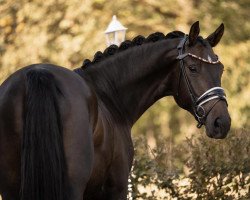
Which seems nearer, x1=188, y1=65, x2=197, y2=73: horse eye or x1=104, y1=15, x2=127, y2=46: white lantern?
x1=188, y1=65, x2=197, y2=73: horse eye

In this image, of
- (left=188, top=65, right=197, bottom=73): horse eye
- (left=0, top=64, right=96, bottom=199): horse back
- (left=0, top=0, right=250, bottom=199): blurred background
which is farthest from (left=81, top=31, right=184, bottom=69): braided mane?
(left=0, top=0, right=250, bottom=199): blurred background

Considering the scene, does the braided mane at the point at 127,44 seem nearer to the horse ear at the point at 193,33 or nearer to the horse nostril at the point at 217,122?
the horse ear at the point at 193,33

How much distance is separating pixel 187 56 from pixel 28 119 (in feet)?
5.37

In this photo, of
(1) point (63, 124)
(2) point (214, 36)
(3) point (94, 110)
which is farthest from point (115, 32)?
(1) point (63, 124)

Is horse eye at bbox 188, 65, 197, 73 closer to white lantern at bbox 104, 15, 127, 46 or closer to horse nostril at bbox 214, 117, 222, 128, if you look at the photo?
horse nostril at bbox 214, 117, 222, 128

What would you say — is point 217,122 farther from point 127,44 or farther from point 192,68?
point 127,44

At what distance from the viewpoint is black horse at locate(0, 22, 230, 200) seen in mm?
4695

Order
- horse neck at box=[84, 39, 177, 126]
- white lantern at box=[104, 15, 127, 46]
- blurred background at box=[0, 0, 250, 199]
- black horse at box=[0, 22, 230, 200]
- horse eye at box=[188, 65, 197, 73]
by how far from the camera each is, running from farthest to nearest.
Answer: blurred background at box=[0, 0, 250, 199] < white lantern at box=[104, 15, 127, 46] < horse neck at box=[84, 39, 177, 126] < horse eye at box=[188, 65, 197, 73] < black horse at box=[0, 22, 230, 200]

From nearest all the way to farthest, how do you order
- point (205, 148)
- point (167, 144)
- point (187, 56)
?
point (187, 56)
point (205, 148)
point (167, 144)

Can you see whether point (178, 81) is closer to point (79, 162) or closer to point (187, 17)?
point (79, 162)

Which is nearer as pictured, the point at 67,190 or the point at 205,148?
the point at 67,190

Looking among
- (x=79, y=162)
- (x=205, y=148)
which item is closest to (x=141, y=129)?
(x=205, y=148)

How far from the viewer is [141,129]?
14.7 metres

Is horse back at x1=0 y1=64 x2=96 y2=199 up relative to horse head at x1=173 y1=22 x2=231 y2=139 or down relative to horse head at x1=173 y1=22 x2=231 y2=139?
down
